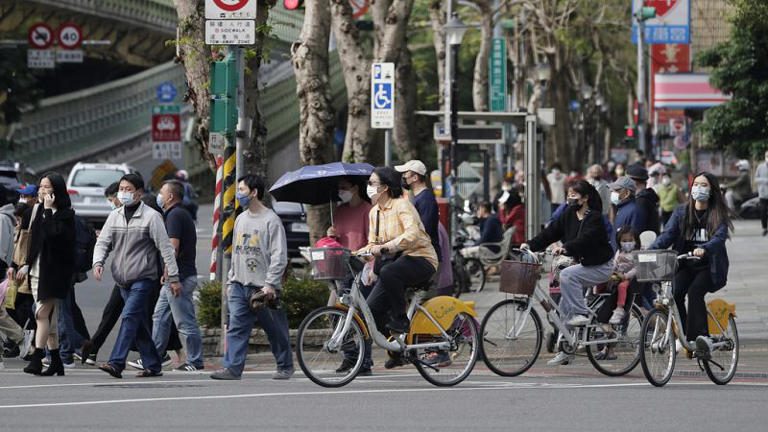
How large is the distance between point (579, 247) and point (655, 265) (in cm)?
117

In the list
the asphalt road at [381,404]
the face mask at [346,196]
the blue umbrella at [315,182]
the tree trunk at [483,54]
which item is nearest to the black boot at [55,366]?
the asphalt road at [381,404]

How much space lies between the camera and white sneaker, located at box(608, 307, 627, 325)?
14656mm

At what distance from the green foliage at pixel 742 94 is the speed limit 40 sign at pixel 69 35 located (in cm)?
2050

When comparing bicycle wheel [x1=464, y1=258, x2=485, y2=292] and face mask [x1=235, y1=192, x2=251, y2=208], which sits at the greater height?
face mask [x1=235, y1=192, x2=251, y2=208]

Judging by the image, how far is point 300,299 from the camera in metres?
17.2

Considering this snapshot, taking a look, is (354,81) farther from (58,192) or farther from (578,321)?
(578,321)

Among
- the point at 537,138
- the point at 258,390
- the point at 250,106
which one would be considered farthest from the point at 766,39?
the point at 258,390

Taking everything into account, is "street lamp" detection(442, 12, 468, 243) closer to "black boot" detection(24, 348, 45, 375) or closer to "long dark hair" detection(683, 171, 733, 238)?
"long dark hair" detection(683, 171, 733, 238)

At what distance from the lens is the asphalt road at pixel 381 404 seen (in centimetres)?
1104

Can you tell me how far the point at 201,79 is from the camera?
17703mm

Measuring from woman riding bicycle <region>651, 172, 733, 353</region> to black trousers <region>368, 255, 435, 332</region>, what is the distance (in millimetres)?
2044

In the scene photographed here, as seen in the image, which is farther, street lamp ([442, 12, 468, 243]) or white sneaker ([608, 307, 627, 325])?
street lamp ([442, 12, 468, 243])

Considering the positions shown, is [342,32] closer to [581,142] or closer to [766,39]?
[766,39]

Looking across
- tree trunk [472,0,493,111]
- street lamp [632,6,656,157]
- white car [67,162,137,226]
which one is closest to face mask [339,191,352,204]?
white car [67,162,137,226]
